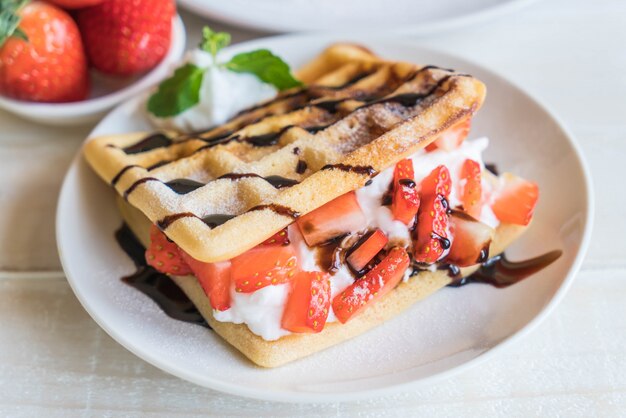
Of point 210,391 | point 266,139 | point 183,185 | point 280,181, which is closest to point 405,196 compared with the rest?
point 280,181

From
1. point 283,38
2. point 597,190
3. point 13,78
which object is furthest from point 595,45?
point 13,78

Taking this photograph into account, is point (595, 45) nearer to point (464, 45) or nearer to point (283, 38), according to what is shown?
point (464, 45)

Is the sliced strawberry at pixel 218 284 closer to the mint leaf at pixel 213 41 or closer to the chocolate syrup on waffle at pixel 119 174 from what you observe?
the chocolate syrup on waffle at pixel 119 174

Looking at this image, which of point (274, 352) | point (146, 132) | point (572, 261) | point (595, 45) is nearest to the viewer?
point (274, 352)

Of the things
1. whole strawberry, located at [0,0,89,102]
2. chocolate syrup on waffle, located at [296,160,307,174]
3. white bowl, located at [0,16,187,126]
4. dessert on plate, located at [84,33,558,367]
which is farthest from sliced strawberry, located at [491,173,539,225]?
whole strawberry, located at [0,0,89,102]

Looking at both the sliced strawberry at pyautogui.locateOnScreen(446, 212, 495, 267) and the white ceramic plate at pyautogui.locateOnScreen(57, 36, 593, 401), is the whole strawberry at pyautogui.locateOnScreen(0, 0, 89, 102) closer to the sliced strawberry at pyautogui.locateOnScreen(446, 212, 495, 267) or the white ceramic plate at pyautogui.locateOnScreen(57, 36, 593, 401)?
the white ceramic plate at pyautogui.locateOnScreen(57, 36, 593, 401)

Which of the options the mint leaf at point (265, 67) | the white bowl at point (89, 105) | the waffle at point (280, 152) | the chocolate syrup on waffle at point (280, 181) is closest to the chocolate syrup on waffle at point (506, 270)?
the waffle at point (280, 152)
